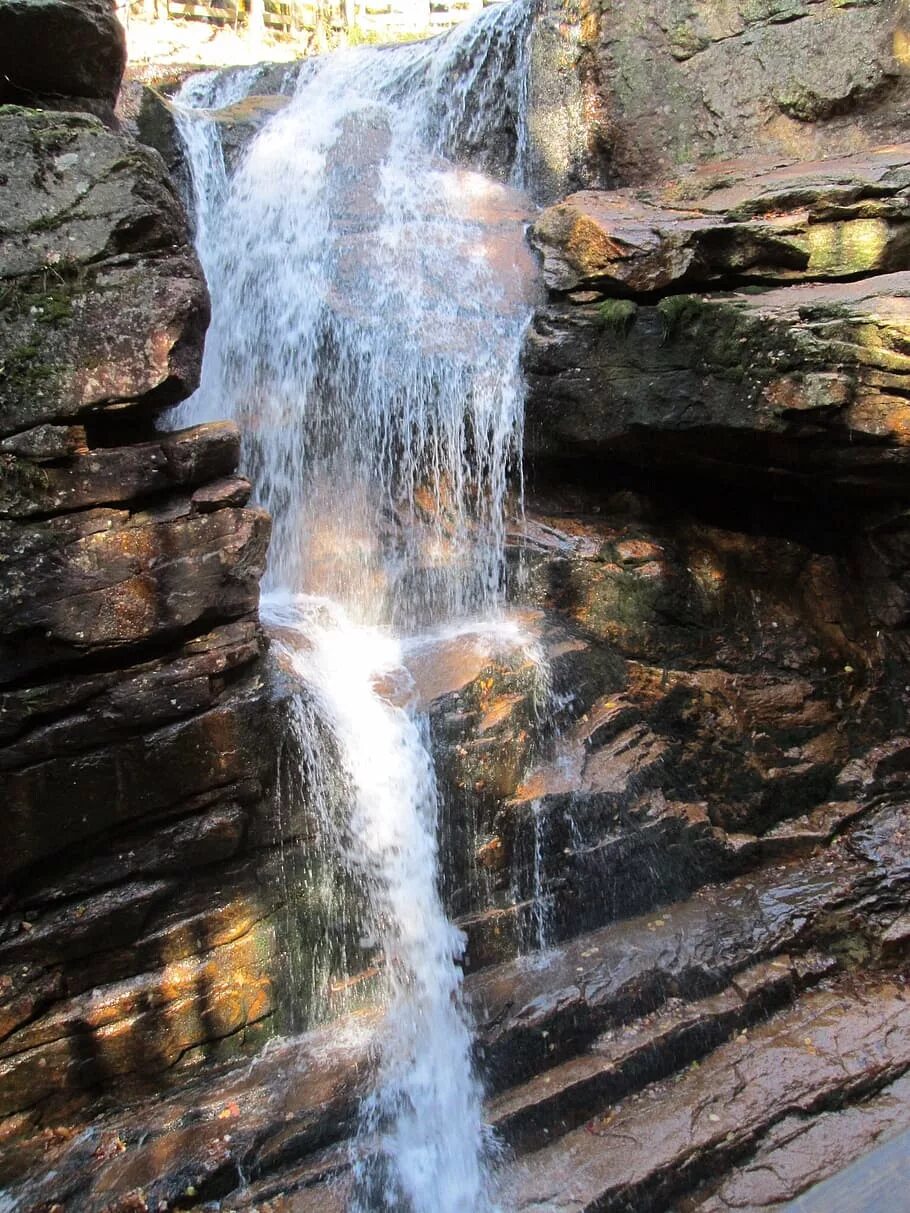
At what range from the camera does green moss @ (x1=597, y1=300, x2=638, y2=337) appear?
232 inches

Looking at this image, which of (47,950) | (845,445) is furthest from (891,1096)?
(47,950)

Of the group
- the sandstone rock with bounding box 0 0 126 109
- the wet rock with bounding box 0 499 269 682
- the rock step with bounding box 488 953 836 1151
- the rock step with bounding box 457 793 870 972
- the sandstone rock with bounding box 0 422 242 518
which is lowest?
the rock step with bounding box 488 953 836 1151

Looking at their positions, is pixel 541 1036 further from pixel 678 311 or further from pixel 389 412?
pixel 678 311

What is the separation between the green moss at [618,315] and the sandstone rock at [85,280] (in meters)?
2.77

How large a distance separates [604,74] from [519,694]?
5.87m

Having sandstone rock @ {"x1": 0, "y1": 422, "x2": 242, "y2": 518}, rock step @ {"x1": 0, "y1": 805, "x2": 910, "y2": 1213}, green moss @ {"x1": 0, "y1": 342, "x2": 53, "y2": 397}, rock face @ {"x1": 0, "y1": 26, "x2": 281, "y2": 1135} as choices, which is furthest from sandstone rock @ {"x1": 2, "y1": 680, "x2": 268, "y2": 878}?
green moss @ {"x1": 0, "y1": 342, "x2": 53, "y2": 397}

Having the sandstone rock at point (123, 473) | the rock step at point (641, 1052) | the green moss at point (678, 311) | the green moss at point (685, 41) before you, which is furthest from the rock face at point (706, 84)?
the rock step at point (641, 1052)

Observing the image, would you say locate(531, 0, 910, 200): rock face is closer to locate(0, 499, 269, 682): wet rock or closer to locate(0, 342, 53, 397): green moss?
locate(0, 499, 269, 682): wet rock

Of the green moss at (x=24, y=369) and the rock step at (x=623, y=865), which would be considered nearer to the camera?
the green moss at (x=24, y=369)

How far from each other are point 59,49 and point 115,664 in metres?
3.57

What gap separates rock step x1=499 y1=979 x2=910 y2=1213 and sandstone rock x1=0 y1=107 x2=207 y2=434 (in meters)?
4.17

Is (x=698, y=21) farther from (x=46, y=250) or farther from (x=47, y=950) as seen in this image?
(x=47, y=950)

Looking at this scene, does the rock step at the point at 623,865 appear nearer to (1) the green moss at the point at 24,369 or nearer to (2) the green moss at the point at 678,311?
(2) the green moss at the point at 678,311

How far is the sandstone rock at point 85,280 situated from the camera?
13.4ft
